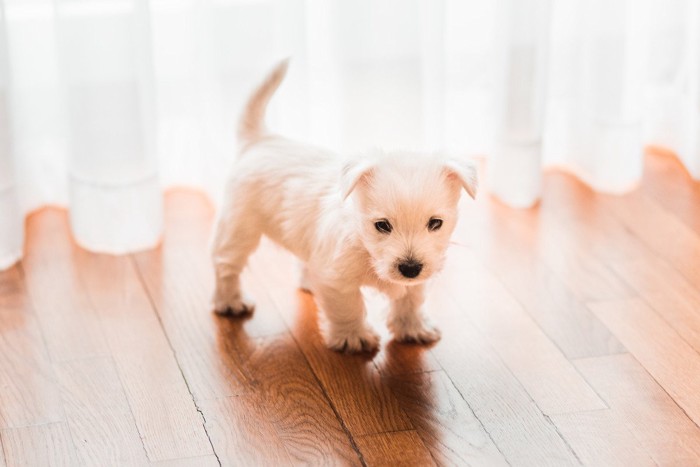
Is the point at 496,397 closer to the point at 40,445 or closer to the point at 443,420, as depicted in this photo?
the point at 443,420

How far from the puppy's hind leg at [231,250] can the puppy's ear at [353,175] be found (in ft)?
1.17

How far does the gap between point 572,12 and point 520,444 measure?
1462 millimetres

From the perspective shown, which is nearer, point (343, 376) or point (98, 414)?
point (98, 414)

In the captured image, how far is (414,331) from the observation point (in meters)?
2.38

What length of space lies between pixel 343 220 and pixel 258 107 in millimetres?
391

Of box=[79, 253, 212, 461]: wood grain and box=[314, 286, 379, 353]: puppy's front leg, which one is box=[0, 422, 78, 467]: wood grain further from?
box=[314, 286, 379, 353]: puppy's front leg

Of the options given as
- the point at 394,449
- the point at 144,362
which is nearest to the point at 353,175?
the point at 394,449

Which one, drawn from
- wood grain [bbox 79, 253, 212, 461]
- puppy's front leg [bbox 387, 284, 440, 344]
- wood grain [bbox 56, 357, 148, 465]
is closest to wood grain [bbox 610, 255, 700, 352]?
puppy's front leg [bbox 387, 284, 440, 344]

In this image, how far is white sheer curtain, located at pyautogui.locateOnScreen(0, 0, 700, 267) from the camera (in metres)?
2.66

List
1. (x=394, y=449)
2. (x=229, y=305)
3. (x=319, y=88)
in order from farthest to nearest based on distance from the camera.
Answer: (x=319, y=88) → (x=229, y=305) → (x=394, y=449)

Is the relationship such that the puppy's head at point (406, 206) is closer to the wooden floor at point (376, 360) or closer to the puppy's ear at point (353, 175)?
the puppy's ear at point (353, 175)

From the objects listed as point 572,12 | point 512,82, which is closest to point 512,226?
point 512,82

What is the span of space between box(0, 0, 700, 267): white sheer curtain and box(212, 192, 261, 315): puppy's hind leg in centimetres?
41

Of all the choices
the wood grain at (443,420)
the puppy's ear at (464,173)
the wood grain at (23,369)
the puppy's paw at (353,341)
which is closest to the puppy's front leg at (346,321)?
the puppy's paw at (353,341)
